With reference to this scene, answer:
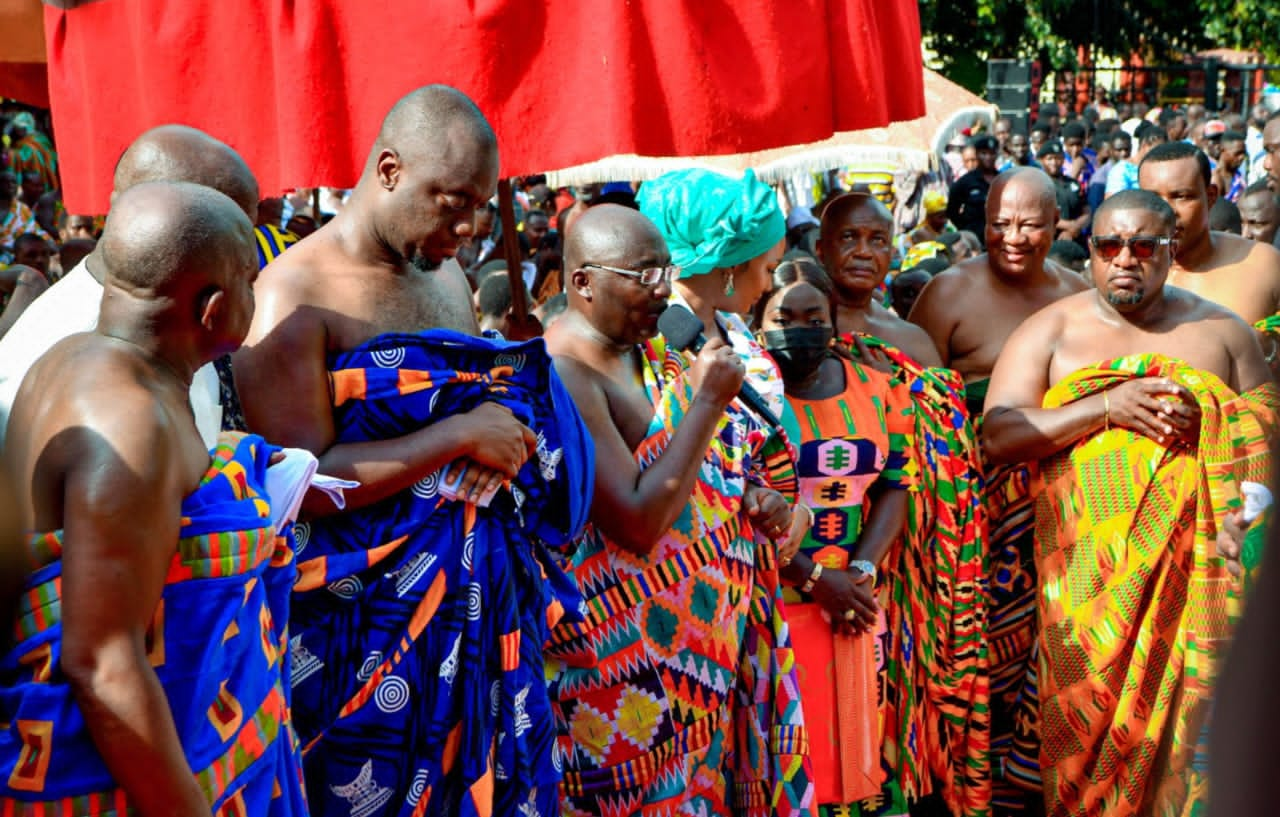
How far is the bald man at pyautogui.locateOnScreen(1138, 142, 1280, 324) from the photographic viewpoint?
18.3 ft

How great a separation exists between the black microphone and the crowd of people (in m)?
0.01

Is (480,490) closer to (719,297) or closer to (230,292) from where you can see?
(230,292)

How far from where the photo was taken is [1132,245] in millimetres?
4652

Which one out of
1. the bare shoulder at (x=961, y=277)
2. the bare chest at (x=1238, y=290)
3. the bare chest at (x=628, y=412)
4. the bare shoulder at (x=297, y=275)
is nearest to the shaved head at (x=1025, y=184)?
the bare shoulder at (x=961, y=277)

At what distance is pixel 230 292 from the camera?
7.76 ft

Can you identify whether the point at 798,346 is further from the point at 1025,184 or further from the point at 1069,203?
the point at 1069,203

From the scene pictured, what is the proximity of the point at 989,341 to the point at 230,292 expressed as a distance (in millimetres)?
3433

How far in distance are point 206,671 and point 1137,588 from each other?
10.4 feet

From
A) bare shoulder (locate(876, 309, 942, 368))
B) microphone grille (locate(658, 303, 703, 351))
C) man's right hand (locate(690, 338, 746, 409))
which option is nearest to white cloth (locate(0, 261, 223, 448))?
man's right hand (locate(690, 338, 746, 409))

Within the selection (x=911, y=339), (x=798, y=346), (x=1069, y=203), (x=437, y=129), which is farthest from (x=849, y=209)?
(x=1069, y=203)

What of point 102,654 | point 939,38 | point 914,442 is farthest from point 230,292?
point 939,38

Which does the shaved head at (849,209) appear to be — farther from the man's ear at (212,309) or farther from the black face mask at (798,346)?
the man's ear at (212,309)

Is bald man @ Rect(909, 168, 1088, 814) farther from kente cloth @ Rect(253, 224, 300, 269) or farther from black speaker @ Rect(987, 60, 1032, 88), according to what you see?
black speaker @ Rect(987, 60, 1032, 88)

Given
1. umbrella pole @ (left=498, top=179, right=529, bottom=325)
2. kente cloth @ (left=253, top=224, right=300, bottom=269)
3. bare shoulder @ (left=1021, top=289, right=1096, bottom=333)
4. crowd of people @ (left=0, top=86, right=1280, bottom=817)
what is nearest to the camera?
crowd of people @ (left=0, top=86, right=1280, bottom=817)
